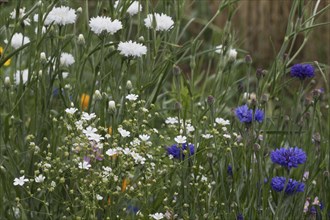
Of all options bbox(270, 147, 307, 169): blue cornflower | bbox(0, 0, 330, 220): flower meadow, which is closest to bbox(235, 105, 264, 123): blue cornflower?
bbox(0, 0, 330, 220): flower meadow

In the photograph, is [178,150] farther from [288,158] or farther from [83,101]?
[83,101]

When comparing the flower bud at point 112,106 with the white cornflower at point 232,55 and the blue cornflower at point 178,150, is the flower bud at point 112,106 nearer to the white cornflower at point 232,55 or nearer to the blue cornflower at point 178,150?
the blue cornflower at point 178,150

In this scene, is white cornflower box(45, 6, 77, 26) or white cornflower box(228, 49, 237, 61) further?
white cornflower box(228, 49, 237, 61)

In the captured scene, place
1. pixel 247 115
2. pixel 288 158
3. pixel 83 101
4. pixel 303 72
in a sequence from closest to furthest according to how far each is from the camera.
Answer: pixel 288 158
pixel 247 115
pixel 303 72
pixel 83 101

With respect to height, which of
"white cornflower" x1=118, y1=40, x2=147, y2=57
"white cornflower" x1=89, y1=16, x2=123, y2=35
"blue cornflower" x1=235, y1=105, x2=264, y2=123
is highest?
"white cornflower" x1=89, y1=16, x2=123, y2=35

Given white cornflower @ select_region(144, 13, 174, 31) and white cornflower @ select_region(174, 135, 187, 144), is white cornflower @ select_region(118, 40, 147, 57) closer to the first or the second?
white cornflower @ select_region(144, 13, 174, 31)

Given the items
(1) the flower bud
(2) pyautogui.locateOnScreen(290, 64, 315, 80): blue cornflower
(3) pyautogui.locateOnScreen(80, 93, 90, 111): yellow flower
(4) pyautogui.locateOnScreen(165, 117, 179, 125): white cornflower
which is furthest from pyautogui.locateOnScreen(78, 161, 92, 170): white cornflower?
(2) pyautogui.locateOnScreen(290, 64, 315, 80): blue cornflower

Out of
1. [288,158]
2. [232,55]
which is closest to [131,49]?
[232,55]

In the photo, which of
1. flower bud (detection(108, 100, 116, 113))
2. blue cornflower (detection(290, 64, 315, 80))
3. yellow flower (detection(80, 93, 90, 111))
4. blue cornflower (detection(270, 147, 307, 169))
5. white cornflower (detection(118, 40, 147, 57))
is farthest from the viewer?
yellow flower (detection(80, 93, 90, 111))

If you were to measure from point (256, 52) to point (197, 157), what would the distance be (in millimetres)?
3741

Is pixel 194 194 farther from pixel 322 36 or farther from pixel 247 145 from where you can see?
pixel 322 36

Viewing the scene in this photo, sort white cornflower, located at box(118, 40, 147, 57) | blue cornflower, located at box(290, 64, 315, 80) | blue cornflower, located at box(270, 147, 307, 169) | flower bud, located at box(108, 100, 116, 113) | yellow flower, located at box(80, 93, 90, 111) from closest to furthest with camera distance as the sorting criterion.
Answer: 1. blue cornflower, located at box(270, 147, 307, 169)
2. flower bud, located at box(108, 100, 116, 113)
3. white cornflower, located at box(118, 40, 147, 57)
4. blue cornflower, located at box(290, 64, 315, 80)
5. yellow flower, located at box(80, 93, 90, 111)

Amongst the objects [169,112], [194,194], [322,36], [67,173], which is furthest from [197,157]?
[322,36]

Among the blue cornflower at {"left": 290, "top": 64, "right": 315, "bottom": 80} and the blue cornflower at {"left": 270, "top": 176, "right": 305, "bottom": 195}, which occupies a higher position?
the blue cornflower at {"left": 290, "top": 64, "right": 315, "bottom": 80}
